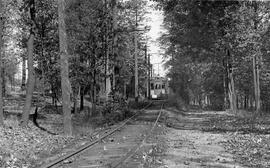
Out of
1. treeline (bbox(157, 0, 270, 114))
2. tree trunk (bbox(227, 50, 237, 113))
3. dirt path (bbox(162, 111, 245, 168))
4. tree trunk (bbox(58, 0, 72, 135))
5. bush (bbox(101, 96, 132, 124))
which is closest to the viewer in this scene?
dirt path (bbox(162, 111, 245, 168))

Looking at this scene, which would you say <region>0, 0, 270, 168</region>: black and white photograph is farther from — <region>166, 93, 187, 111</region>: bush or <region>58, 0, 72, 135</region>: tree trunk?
<region>166, 93, 187, 111</region>: bush

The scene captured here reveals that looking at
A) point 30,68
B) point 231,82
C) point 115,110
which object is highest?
point 30,68

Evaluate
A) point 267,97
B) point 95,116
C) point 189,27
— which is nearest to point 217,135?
point 189,27

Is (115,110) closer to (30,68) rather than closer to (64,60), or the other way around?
(64,60)

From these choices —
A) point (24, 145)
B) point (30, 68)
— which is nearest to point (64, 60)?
point (30, 68)

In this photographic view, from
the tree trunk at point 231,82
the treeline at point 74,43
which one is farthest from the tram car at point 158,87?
the treeline at point 74,43

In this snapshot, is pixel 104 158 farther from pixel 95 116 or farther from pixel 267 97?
pixel 267 97

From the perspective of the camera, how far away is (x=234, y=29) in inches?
1076

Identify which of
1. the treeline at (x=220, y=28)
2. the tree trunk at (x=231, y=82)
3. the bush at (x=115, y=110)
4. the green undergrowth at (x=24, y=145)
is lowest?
the green undergrowth at (x=24, y=145)

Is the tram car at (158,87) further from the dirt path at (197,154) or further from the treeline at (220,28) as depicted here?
the dirt path at (197,154)

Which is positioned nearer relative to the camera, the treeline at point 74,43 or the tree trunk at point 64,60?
the tree trunk at point 64,60

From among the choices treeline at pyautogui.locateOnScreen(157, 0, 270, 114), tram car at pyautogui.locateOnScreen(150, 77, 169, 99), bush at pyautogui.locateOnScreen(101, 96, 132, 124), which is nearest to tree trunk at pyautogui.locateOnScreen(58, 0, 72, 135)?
treeline at pyautogui.locateOnScreen(157, 0, 270, 114)

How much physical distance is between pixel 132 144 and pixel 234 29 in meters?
16.2

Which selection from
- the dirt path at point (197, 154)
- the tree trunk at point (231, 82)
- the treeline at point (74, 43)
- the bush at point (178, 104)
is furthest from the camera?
the bush at point (178, 104)
